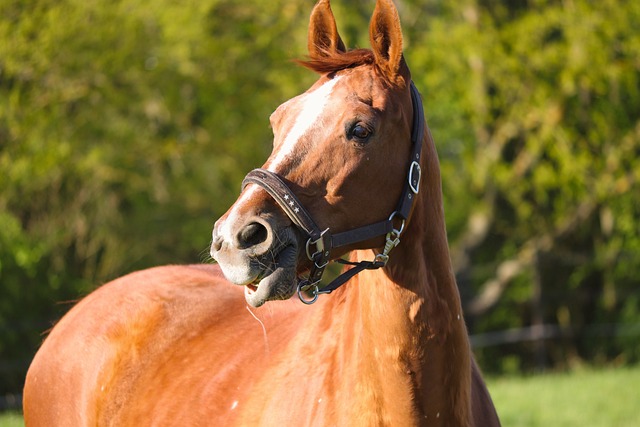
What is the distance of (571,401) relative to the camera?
29.9 feet

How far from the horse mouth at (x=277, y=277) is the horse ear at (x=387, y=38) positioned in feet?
2.39

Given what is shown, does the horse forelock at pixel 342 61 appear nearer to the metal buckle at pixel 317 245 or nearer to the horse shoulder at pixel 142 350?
the metal buckle at pixel 317 245

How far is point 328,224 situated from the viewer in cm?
275

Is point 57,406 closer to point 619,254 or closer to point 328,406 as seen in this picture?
point 328,406

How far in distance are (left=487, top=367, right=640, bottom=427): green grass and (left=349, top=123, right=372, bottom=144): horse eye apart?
551 cm

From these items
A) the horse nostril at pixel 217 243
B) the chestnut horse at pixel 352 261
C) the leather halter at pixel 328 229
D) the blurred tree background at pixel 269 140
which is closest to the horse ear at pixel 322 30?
the chestnut horse at pixel 352 261

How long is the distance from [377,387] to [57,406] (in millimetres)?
1943

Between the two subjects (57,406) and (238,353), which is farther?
(57,406)

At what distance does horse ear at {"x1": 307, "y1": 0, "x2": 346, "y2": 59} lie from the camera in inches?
124

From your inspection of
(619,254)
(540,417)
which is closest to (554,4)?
(619,254)

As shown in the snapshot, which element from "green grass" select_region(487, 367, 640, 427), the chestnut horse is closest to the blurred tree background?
"green grass" select_region(487, 367, 640, 427)

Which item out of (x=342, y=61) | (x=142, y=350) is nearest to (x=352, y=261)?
(x=342, y=61)

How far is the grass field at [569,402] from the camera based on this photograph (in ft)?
25.8

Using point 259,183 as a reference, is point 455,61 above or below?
below
